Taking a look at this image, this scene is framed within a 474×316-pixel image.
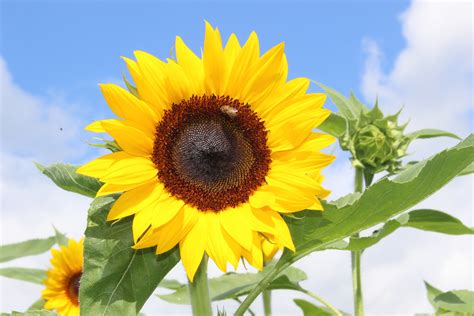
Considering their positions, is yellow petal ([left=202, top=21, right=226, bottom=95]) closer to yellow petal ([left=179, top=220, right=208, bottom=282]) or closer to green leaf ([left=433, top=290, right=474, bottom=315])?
yellow petal ([left=179, top=220, right=208, bottom=282])

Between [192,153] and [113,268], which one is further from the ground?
[192,153]

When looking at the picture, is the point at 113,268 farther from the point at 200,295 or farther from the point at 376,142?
the point at 376,142

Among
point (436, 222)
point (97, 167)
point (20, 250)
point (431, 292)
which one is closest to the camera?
point (97, 167)

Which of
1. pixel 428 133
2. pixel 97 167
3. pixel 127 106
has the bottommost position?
pixel 97 167

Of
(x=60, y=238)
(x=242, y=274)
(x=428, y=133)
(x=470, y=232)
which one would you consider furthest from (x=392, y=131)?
(x=60, y=238)

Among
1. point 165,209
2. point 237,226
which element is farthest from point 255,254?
point 165,209

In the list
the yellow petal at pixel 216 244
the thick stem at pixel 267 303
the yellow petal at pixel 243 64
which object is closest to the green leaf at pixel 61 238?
the thick stem at pixel 267 303
